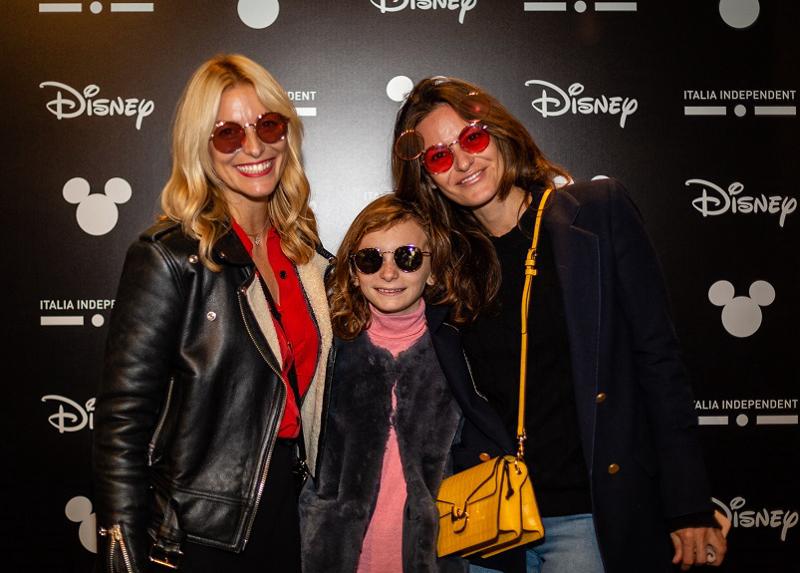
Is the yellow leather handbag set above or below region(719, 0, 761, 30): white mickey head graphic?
below

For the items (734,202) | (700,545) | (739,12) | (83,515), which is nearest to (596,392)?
(700,545)

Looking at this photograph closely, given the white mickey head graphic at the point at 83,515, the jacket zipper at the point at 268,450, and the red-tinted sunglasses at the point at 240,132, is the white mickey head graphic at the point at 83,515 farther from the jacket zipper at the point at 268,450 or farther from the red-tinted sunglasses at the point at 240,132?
the red-tinted sunglasses at the point at 240,132

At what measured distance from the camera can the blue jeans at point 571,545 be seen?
2.18 metres

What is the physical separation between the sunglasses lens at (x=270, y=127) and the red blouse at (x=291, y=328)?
32 cm

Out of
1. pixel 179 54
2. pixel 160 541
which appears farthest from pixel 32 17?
pixel 160 541

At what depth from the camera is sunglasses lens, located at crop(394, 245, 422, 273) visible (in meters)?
2.61

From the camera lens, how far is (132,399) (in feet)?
6.48

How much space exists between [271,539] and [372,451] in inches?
19.2

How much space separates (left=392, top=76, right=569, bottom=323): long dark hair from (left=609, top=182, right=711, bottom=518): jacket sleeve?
1.33 feet

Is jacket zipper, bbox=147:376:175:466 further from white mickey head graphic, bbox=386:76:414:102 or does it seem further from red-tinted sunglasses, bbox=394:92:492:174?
white mickey head graphic, bbox=386:76:414:102

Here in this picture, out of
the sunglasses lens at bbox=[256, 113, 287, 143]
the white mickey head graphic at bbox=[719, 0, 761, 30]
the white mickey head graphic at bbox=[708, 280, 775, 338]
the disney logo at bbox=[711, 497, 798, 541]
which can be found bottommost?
the disney logo at bbox=[711, 497, 798, 541]

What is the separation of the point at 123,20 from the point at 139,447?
251 centimetres

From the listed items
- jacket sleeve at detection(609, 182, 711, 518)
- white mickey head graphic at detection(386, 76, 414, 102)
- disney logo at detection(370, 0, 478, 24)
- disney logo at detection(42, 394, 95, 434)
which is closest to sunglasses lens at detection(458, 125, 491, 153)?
jacket sleeve at detection(609, 182, 711, 518)

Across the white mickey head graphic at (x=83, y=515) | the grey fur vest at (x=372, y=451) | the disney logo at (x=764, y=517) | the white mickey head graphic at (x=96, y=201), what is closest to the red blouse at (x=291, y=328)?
the grey fur vest at (x=372, y=451)
